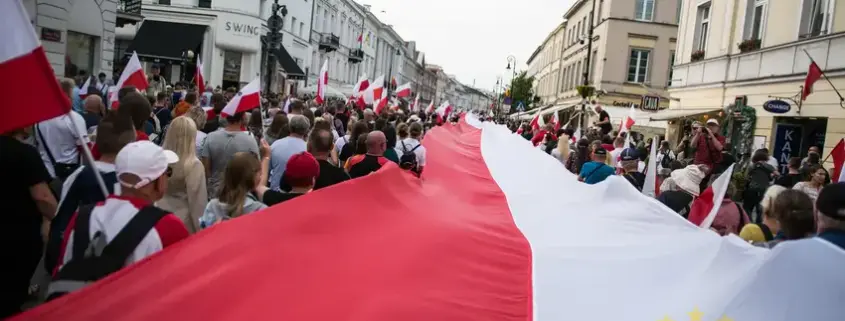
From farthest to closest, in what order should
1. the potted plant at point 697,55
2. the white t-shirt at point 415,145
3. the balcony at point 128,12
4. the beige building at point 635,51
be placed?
the beige building at point 635,51, the balcony at point 128,12, the potted plant at point 697,55, the white t-shirt at point 415,145

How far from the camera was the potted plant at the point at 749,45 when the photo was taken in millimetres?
18766

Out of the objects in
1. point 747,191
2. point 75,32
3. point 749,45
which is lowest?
point 747,191

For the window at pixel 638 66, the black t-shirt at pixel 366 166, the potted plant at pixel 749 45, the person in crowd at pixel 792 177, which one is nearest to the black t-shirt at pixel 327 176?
the black t-shirt at pixel 366 166

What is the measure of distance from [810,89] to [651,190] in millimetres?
9015

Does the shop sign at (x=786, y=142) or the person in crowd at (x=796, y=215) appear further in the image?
the shop sign at (x=786, y=142)

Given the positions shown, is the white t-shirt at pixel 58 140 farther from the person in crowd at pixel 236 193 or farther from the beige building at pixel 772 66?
the beige building at pixel 772 66

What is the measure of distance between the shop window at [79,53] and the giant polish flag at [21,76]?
19818 mm

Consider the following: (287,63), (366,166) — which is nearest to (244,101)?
(366,166)

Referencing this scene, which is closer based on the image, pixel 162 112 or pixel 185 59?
pixel 162 112

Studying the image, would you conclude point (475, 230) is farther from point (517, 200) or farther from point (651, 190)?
point (651, 190)

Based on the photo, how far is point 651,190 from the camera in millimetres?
7559

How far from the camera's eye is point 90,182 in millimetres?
4527

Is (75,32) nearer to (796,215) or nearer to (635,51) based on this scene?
(796,215)

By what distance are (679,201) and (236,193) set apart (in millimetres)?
4354
